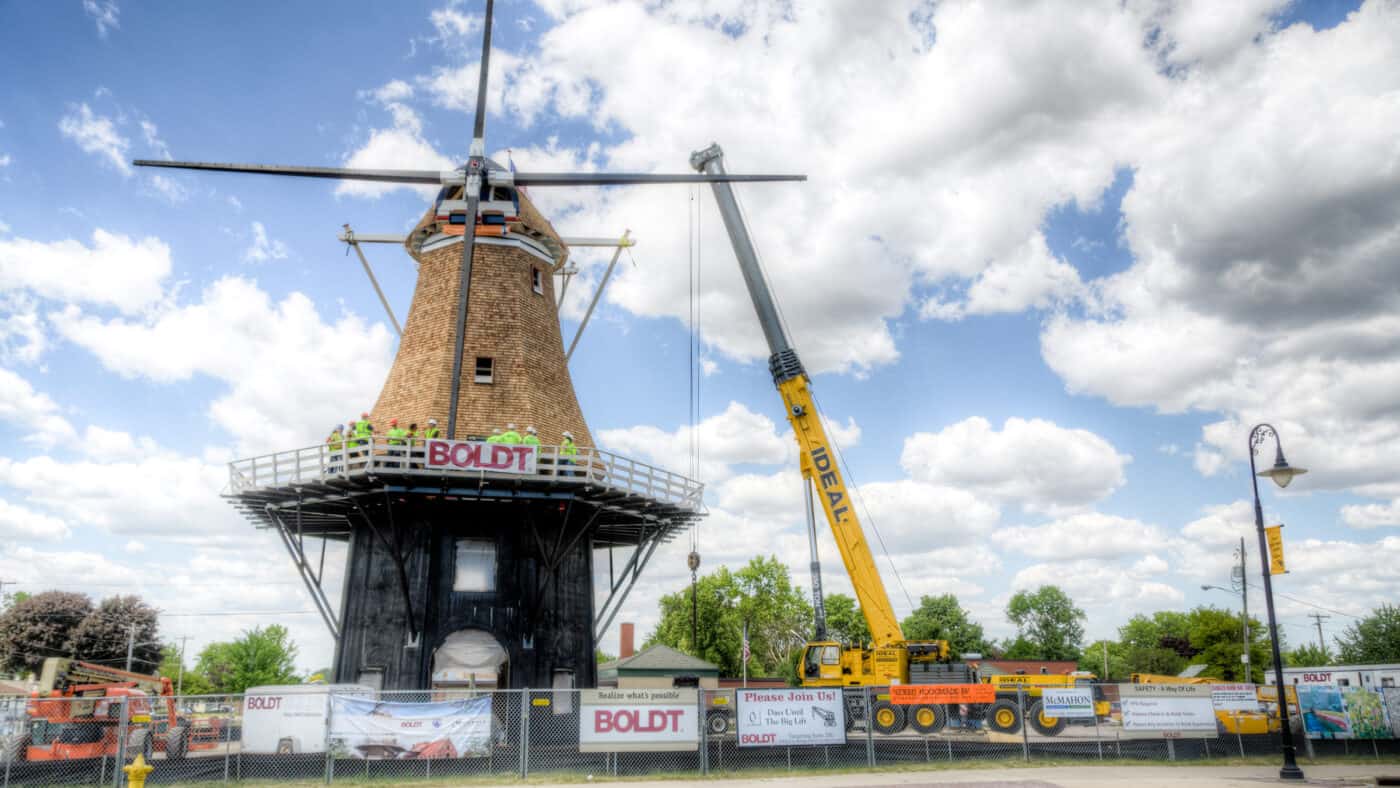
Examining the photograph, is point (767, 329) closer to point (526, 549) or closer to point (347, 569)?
point (526, 549)

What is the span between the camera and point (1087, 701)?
814 inches

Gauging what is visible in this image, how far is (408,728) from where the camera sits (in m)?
16.3

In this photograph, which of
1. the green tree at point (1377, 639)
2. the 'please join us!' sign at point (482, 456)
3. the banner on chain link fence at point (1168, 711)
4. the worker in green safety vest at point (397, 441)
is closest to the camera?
the banner on chain link fence at point (1168, 711)

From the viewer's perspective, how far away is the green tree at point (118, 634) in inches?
2069

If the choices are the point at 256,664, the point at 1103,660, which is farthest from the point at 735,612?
the point at 1103,660

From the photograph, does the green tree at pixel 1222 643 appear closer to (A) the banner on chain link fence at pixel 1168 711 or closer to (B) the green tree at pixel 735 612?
(B) the green tree at pixel 735 612

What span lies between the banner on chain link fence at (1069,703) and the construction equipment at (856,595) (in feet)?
8.07

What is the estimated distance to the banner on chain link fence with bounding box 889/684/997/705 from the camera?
21.3 meters

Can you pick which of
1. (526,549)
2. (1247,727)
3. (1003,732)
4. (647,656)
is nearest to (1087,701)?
(1003,732)

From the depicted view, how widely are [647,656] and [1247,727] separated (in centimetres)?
3042

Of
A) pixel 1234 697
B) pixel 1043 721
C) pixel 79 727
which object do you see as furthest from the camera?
pixel 1043 721

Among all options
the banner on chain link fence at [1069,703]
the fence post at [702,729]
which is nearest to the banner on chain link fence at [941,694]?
the banner on chain link fence at [1069,703]

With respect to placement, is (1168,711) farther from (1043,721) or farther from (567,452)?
(567,452)

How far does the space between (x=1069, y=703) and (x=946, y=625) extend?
6073cm
